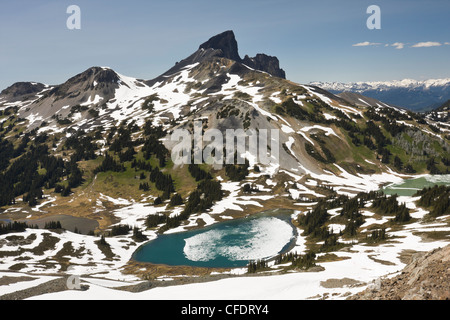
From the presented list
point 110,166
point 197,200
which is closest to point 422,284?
point 197,200

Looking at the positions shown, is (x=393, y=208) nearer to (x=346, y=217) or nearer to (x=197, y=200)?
→ (x=346, y=217)

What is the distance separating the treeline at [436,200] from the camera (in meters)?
73.8

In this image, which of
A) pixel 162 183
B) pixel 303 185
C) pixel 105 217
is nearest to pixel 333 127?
pixel 303 185

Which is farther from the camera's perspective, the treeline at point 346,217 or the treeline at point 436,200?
the treeline at point 346,217

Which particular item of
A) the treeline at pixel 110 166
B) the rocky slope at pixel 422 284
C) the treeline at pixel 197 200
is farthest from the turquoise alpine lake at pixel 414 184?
the treeline at pixel 110 166

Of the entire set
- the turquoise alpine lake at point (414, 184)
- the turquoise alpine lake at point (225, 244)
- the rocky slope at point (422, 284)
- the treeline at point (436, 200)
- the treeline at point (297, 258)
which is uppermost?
the rocky slope at point (422, 284)

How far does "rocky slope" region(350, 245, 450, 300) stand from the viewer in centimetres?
1705

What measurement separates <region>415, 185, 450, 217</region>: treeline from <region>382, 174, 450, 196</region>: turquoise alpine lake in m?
48.6

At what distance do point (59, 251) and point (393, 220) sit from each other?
95.8 meters

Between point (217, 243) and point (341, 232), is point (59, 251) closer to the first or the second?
point (217, 243)

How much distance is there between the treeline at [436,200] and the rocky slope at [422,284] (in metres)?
64.2

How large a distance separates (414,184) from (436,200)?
8176 cm

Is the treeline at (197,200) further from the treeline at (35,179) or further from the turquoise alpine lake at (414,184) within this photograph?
the turquoise alpine lake at (414,184)

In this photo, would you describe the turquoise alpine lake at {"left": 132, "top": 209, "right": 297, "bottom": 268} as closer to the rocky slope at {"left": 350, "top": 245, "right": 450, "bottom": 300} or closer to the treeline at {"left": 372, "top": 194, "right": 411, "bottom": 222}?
the treeline at {"left": 372, "top": 194, "right": 411, "bottom": 222}
